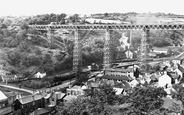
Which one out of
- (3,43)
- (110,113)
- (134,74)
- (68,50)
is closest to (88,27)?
(68,50)

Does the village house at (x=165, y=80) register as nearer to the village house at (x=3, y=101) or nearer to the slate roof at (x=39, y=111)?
the slate roof at (x=39, y=111)

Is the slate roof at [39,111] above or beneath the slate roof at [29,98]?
beneath

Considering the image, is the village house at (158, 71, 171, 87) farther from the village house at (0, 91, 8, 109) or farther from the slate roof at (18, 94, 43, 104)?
the village house at (0, 91, 8, 109)

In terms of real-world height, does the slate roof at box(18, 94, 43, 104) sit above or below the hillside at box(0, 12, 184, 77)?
below

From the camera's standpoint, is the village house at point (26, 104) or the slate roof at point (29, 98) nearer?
the village house at point (26, 104)

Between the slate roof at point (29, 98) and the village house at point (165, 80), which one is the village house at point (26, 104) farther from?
the village house at point (165, 80)

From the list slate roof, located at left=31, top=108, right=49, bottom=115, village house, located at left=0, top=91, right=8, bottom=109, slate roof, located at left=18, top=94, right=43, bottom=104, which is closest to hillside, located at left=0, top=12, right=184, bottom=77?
village house, located at left=0, top=91, right=8, bottom=109

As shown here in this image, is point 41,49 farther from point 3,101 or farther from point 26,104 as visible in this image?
point 26,104

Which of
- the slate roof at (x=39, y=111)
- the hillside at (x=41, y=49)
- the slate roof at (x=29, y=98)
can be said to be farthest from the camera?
the hillside at (x=41, y=49)

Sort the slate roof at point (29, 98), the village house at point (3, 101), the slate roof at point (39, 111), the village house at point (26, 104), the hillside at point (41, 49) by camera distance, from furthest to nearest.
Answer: the hillside at point (41, 49) < the village house at point (3, 101) < the slate roof at point (29, 98) < the village house at point (26, 104) < the slate roof at point (39, 111)

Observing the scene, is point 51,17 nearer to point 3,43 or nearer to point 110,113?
point 3,43

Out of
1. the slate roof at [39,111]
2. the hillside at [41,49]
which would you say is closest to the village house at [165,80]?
the slate roof at [39,111]
